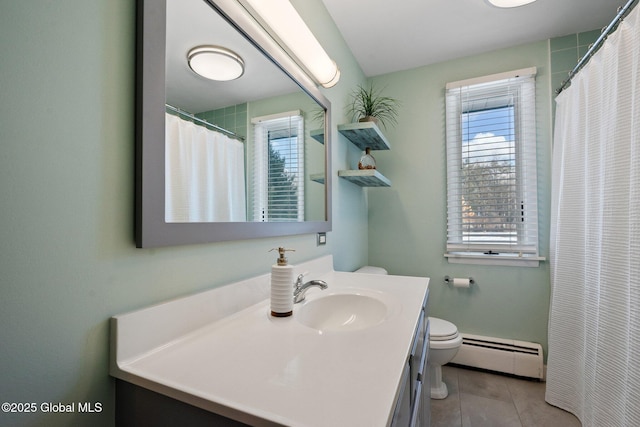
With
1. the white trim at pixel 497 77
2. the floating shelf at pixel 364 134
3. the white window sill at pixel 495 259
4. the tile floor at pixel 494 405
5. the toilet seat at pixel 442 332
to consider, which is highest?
the white trim at pixel 497 77

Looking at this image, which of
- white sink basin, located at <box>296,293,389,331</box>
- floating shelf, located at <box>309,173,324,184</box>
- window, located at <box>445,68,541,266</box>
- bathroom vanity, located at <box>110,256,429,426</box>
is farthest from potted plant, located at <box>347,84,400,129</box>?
bathroom vanity, located at <box>110,256,429,426</box>

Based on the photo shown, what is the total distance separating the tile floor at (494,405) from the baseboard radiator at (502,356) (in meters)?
0.06

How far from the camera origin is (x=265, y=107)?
1.11 metres

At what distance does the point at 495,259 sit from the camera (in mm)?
2115

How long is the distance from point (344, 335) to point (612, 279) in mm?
1342

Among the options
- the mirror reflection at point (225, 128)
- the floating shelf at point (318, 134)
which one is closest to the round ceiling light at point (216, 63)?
the mirror reflection at point (225, 128)

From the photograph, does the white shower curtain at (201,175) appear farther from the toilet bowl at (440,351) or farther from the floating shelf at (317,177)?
the toilet bowl at (440,351)

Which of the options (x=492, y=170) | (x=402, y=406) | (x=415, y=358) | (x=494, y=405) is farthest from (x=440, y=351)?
(x=492, y=170)

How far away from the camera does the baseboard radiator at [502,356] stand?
6.39ft

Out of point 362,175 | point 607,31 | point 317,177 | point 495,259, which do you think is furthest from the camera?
point 495,259

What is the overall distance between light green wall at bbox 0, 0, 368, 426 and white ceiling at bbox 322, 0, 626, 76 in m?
1.51

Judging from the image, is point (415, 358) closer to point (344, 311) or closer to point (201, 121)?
point (344, 311)

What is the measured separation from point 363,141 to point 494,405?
1862 millimetres

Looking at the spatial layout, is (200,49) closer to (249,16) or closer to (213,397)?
(249,16)
